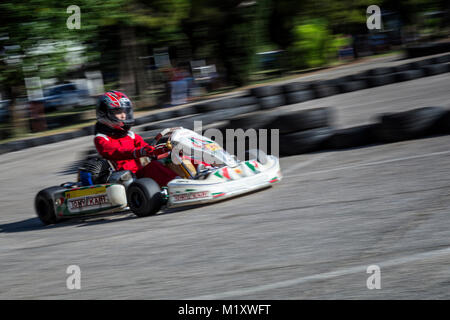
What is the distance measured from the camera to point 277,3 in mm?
22844

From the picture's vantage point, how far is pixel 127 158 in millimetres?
5535

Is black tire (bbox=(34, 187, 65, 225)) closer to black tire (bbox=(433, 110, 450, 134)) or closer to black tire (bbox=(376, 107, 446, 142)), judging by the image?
black tire (bbox=(376, 107, 446, 142))

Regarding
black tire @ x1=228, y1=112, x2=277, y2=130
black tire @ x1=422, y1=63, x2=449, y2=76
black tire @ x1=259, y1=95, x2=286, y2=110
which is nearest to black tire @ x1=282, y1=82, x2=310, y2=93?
black tire @ x1=259, y1=95, x2=286, y2=110

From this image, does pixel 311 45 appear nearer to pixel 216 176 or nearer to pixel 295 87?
pixel 295 87

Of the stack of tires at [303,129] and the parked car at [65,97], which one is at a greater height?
the parked car at [65,97]

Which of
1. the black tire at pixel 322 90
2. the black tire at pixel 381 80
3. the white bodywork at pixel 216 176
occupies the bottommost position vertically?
the white bodywork at pixel 216 176

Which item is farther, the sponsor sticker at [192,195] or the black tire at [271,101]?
the black tire at [271,101]

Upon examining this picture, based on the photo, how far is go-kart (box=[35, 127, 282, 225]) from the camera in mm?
4992

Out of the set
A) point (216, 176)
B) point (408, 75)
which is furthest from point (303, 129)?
point (408, 75)

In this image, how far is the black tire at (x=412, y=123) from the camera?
6.52 metres

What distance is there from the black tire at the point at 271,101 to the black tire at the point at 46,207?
7.36m

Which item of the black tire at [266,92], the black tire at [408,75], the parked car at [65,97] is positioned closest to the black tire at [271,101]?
the black tire at [266,92]

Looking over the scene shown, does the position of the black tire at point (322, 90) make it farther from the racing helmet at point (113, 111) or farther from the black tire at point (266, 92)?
the racing helmet at point (113, 111)

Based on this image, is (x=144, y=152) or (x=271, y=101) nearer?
(x=144, y=152)
